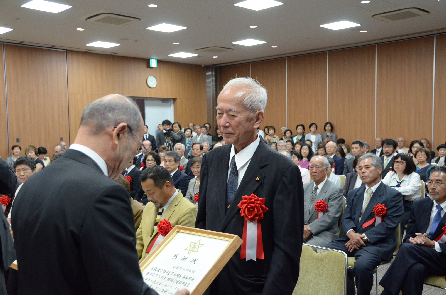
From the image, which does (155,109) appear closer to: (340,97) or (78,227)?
(340,97)

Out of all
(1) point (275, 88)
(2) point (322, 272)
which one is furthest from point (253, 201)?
(1) point (275, 88)

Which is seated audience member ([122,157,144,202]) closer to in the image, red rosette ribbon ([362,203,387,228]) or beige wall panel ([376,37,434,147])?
red rosette ribbon ([362,203,387,228])

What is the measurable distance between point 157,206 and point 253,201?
196 cm

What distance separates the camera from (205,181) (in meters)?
1.91

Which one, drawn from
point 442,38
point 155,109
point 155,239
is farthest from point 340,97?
point 155,239

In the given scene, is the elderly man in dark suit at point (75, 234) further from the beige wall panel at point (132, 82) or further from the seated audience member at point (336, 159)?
the beige wall panel at point (132, 82)

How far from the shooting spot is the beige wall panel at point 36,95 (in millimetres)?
10570

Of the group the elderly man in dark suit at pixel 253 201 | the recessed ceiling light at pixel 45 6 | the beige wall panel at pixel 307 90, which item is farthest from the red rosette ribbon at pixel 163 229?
the beige wall panel at pixel 307 90

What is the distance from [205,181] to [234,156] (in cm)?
19

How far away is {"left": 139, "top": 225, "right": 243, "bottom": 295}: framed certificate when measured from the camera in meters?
1.45

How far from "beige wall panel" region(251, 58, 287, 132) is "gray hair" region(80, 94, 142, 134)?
1239 cm

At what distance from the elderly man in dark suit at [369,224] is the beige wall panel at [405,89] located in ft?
24.2

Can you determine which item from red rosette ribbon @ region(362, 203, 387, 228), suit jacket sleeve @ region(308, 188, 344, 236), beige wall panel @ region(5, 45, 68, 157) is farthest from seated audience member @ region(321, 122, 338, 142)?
red rosette ribbon @ region(362, 203, 387, 228)

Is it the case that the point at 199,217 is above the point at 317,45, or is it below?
below
